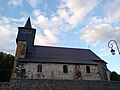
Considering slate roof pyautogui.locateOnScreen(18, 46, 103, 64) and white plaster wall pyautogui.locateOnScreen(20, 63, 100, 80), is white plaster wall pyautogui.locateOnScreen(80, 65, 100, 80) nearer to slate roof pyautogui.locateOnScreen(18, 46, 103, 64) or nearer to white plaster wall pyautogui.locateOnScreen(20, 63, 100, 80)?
white plaster wall pyautogui.locateOnScreen(20, 63, 100, 80)

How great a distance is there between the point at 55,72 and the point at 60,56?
4046 mm

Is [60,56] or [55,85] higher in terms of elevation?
[60,56]

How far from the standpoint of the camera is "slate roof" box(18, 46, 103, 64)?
900 inches

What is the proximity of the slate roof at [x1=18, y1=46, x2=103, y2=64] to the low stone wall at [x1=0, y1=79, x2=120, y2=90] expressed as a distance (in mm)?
7013

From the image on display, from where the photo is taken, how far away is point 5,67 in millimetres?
26781

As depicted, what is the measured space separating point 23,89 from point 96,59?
15415 millimetres

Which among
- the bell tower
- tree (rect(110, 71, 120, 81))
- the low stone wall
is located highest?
the bell tower

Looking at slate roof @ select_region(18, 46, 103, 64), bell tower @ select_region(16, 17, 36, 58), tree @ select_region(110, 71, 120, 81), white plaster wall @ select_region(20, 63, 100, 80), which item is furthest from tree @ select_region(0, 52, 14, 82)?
tree @ select_region(110, 71, 120, 81)

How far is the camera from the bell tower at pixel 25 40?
76.1ft

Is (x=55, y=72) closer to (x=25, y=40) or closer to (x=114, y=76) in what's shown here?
(x=25, y=40)

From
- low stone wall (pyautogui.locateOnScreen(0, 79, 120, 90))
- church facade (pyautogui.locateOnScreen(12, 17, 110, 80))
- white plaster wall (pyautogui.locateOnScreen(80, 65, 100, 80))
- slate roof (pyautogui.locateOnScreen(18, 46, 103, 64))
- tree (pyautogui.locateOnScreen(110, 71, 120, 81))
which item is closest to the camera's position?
low stone wall (pyautogui.locateOnScreen(0, 79, 120, 90))

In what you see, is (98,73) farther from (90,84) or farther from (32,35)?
(32,35)

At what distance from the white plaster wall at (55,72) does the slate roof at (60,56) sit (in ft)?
2.38

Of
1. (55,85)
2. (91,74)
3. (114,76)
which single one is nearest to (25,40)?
(55,85)
